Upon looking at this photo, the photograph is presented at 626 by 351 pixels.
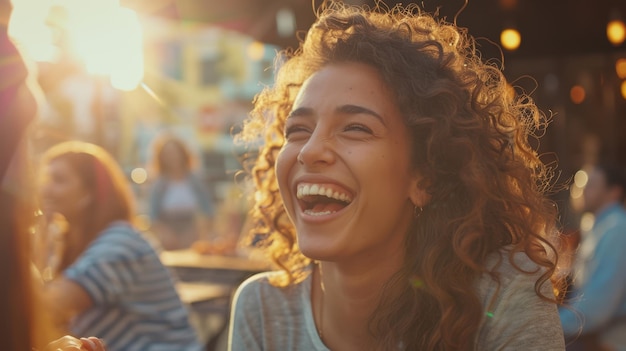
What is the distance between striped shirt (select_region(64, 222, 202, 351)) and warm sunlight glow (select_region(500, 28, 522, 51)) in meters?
3.33

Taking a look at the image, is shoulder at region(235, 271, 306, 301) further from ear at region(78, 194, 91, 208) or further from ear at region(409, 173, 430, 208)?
ear at region(78, 194, 91, 208)

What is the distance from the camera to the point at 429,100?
192 centimetres

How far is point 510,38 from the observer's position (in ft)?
18.6

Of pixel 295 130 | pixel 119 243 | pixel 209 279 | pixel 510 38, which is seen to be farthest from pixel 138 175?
pixel 295 130

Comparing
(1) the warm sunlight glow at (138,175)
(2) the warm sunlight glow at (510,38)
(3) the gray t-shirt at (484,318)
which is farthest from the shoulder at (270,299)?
(1) the warm sunlight glow at (138,175)

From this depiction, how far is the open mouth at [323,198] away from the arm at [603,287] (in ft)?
8.84

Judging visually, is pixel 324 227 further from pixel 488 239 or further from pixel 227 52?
pixel 227 52

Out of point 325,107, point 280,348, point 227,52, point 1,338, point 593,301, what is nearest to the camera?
point 1,338

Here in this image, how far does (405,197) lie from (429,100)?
0.24m

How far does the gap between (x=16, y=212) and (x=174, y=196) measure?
21.5 ft

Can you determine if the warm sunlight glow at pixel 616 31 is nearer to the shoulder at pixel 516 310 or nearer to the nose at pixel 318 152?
the shoulder at pixel 516 310

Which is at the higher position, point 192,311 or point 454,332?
point 454,332

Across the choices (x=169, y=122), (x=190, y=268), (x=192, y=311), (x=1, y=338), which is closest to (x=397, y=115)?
(x=1, y=338)

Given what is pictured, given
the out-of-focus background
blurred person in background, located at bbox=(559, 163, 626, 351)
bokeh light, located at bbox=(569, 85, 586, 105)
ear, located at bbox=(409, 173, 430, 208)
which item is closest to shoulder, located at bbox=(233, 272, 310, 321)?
ear, located at bbox=(409, 173, 430, 208)
